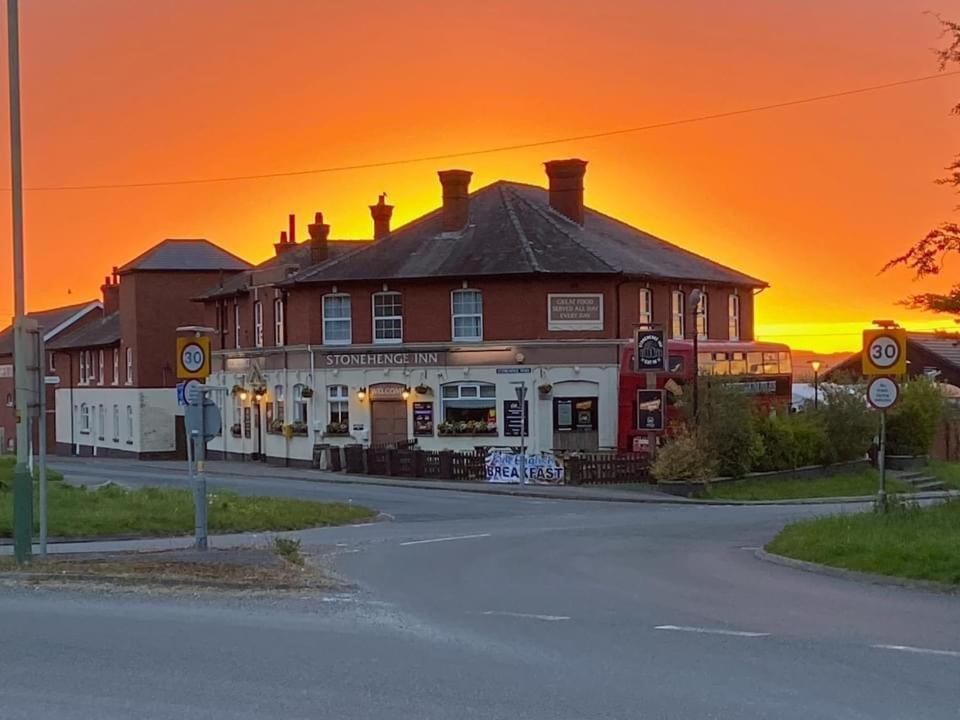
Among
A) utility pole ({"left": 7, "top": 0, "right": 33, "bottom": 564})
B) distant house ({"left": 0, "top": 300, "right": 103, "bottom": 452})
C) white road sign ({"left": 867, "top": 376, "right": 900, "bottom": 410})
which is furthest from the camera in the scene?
distant house ({"left": 0, "top": 300, "right": 103, "bottom": 452})

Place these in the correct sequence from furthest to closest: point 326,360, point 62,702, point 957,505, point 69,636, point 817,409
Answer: point 326,360
point 817,409
point 957,505
point 69,636
point 62,702

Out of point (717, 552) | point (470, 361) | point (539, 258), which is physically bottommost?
point (717, 552)

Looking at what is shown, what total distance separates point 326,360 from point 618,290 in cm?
1118

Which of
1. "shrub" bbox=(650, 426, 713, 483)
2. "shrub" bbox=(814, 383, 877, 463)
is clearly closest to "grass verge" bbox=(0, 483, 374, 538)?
"shrub" bbox=(650, 426, 713, 483)

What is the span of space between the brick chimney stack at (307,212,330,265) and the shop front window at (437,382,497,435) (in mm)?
9787

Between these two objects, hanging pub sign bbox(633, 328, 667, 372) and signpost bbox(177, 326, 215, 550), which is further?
hanging pub sign bbox(633, 328, 667, 372)

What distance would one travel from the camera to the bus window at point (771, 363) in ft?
157

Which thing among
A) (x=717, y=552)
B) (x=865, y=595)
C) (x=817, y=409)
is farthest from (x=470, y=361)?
(x=865, y=595)

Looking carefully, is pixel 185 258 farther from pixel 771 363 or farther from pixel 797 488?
pixel 797 488

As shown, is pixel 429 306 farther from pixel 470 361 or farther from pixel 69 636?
pixel 69 636

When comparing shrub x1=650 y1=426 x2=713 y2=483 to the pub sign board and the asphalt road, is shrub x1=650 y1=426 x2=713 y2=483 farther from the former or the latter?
the asphalt road

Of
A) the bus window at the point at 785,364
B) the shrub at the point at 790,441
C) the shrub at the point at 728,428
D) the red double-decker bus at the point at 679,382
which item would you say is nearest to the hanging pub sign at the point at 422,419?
the red double-decker bus at the point at 679,382

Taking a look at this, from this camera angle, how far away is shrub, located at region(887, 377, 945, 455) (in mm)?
46656

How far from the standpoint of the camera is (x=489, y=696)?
8500 mm
